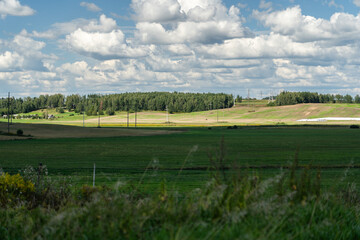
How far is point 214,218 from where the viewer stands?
5.95 metres

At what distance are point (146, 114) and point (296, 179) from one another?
194 m

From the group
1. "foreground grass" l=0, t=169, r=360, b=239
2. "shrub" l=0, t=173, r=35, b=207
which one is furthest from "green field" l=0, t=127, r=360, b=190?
"shrub" l=0, t=173, r=35, b=207

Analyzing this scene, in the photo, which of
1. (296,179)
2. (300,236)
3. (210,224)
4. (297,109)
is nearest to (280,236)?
(300,236)

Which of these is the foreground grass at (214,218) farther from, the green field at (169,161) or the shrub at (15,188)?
the shrub at (15,188)

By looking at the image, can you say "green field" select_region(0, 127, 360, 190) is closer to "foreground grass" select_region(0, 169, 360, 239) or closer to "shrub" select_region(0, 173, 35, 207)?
"foreground grass" select_region(0, 169, 360, 239)

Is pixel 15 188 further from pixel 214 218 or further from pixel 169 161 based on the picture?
pixel 169 161

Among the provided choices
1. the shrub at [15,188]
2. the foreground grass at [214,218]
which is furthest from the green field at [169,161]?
the shrub at [15,188]

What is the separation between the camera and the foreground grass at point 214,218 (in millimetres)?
5375

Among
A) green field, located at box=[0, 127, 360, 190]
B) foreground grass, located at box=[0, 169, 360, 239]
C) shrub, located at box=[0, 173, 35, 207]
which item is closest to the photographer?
foreground grass, located at box=[0, 169, 360, 239]

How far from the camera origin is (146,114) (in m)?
200

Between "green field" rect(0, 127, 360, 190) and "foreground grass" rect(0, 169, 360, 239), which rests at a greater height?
"foreground grass" rect(0, 169, 360, 239)

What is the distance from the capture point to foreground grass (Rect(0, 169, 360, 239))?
5375mm

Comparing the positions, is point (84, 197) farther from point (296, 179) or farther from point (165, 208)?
point (296, 179)

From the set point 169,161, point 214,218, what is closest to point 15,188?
point 214,218
